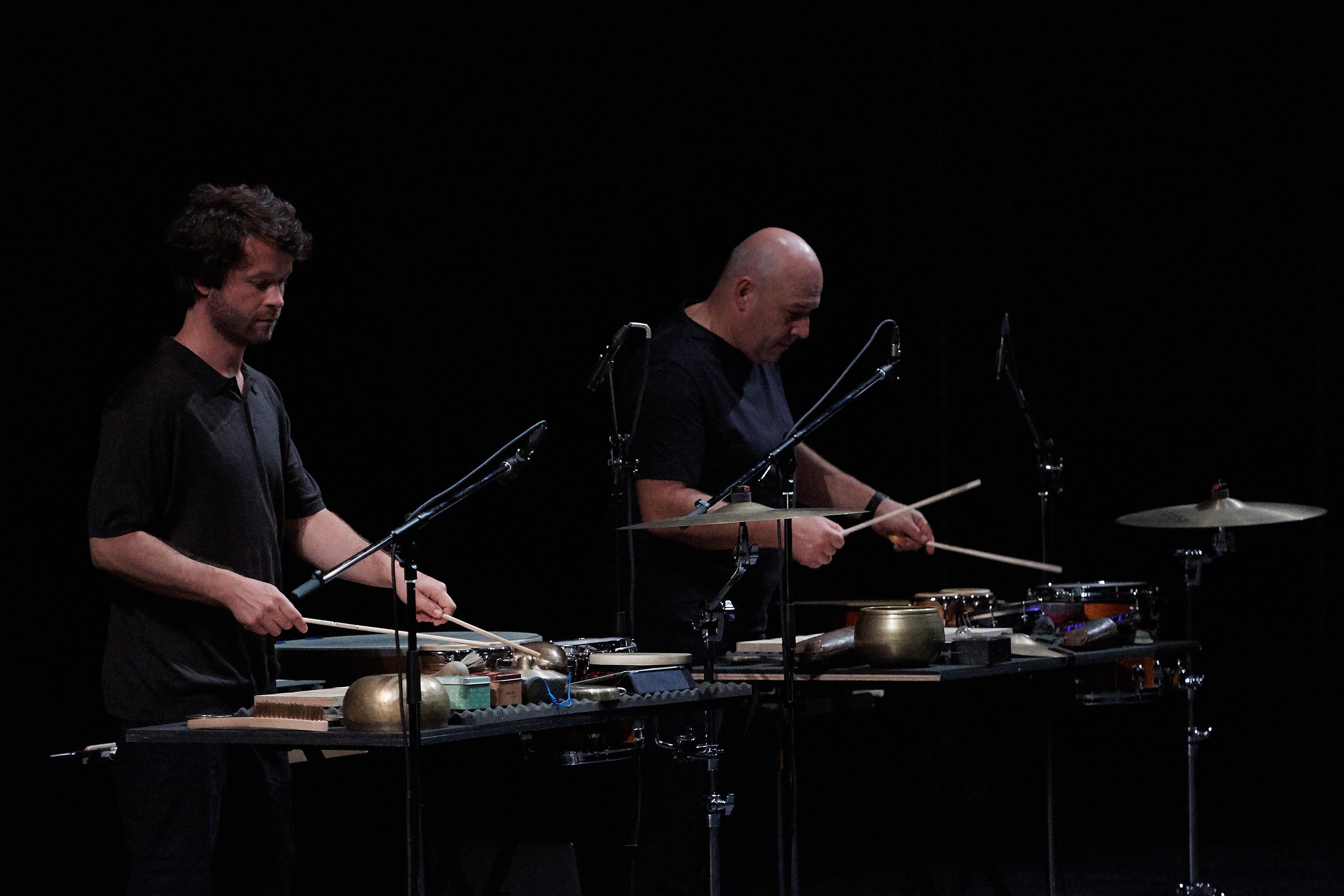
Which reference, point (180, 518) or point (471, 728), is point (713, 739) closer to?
point (471, 728)

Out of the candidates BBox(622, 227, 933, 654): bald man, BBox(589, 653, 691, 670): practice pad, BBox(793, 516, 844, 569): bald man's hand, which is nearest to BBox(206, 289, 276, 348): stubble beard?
BBox(589, 653, 691, 670): practice pad

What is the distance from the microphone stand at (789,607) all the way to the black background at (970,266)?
A: 167cm

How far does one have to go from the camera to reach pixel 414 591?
2418 mm

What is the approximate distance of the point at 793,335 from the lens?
3.91 metres

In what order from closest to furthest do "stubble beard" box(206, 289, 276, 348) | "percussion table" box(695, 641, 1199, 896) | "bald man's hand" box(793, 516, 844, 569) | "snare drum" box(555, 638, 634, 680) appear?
"stubble beard" box(206, 289, 276, 348) < "snare drum" box(555, 638, 634, 680) < "percussion table" box(695, 641, 1199, 896) < "bald man's hand" box(793, 516, 844, 569)

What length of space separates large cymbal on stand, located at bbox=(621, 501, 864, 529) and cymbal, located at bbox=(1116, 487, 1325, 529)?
1.72m

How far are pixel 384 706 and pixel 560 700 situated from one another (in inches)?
15.0

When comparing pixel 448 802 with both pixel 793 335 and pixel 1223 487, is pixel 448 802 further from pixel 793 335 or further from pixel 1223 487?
pixel 1223 487

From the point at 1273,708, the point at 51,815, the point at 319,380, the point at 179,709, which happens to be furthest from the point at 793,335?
the point at 1273,708

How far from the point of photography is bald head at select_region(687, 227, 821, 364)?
151 inches

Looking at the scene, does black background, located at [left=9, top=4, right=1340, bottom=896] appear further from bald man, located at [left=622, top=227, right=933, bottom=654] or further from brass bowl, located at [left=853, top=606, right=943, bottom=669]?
brass bowl, located at [left=853, top=606, right=943, bottom=669]

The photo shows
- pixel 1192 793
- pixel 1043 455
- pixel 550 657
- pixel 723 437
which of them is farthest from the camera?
pixel 1043 455

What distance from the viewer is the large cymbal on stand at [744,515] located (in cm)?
293

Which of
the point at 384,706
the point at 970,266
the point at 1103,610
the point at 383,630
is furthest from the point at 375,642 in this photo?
the point at 970,266
